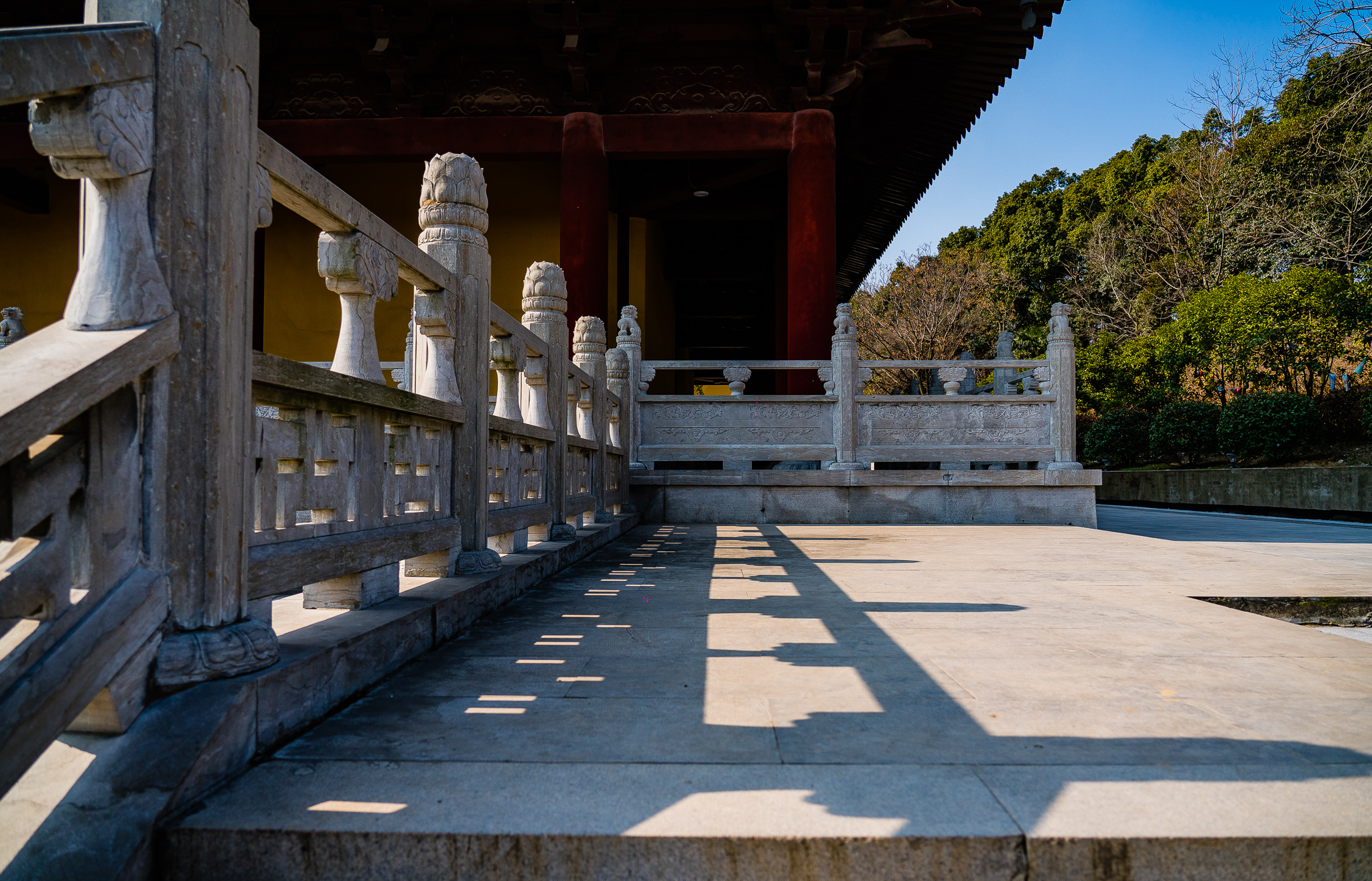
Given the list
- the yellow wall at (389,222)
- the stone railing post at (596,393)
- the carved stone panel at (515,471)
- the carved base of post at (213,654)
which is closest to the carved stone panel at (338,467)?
the carved base of post at (213,654)

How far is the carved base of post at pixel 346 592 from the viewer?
2.49 m

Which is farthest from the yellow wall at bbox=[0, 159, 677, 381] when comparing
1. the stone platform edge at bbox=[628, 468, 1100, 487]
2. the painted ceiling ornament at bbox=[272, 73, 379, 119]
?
the stone platform edge at bbox=[628, 468, 1100, 487]

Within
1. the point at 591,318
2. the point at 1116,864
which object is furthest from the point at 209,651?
the point at 591,318

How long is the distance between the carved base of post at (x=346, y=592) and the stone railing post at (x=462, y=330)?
606 mm

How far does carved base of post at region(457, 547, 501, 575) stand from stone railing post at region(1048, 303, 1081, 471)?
6.83m

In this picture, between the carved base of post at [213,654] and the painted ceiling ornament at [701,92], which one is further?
the painted ceiling ornament at [701,92]

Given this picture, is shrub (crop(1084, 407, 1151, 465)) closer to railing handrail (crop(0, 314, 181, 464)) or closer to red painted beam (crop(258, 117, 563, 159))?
red painted beam (crop(258, 117, 563, 159))

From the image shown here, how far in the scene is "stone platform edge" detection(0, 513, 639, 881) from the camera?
130 centimetres

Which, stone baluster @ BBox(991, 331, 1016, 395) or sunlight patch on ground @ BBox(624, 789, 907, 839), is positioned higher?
stone baluster @ BBox(991, 331, 1016, 395)

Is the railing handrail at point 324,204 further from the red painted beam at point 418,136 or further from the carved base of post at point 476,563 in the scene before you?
the red painted beam at point 418,136

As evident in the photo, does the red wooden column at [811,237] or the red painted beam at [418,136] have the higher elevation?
the red painted beam at [418,136]

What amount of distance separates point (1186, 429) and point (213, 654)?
15.4 metres

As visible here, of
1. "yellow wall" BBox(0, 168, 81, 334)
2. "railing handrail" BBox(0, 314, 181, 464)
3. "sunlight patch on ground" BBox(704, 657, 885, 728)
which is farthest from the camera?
"yellow wall" BBox(0, 168, 81, 334)

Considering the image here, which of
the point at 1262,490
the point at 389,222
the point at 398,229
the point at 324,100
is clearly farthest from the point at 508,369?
the point at 1262,490
